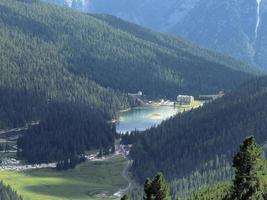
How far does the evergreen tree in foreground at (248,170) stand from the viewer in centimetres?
5725

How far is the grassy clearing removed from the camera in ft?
532

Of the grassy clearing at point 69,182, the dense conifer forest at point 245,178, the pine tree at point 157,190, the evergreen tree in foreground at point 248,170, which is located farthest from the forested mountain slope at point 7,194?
the evergreen tree in foreground at point 248,170

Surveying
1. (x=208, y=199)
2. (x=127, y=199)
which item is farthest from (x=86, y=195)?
(x=127, y=199)

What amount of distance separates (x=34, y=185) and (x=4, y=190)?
94.8 ft

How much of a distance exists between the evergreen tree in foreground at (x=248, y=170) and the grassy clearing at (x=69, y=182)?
10136cm

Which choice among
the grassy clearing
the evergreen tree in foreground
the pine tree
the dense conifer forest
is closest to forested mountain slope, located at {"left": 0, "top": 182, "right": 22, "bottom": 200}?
the grassy clearing

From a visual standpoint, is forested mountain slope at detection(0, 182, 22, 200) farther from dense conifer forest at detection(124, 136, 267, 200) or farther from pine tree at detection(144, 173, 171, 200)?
dense conifer forest at detection(124, 136, 267, 200)

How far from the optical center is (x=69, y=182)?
7057 inches

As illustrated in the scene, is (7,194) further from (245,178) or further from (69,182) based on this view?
(245,178)

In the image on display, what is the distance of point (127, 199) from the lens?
6244cm

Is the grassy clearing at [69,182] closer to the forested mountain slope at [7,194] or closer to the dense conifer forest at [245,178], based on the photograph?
the forested mountain slope at [7,194]

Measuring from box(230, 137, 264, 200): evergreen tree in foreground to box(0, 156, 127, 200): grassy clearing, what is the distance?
333ft

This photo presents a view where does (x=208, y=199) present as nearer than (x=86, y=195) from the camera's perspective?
Yes

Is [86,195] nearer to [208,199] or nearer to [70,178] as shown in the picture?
[70,178]
